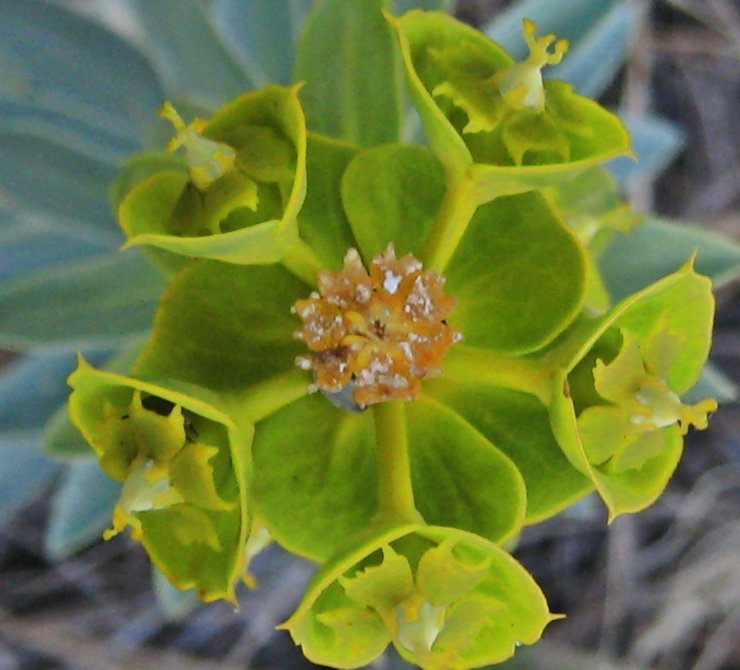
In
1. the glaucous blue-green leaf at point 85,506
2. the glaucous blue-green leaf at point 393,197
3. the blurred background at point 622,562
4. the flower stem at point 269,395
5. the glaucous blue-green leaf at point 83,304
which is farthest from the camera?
the blurred background at point 622,562

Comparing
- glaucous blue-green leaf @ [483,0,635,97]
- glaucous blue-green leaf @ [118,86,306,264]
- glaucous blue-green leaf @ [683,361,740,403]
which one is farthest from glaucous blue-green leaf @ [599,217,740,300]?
glaucous blue-green leaf @ [118,86,306,264]

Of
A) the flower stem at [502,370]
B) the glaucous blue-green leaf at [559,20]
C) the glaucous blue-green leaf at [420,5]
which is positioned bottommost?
the glaucous blue-green leaf at [559,20]

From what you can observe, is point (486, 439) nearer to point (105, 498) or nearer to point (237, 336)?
point (237, 336)

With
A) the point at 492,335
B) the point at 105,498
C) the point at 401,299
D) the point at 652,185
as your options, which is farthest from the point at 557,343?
the point at 652,185

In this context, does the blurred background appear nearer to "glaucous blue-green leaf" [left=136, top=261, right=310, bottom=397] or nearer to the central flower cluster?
"glaucous blue-green leaf" [left=136, top=261, right=310, bottom=397]

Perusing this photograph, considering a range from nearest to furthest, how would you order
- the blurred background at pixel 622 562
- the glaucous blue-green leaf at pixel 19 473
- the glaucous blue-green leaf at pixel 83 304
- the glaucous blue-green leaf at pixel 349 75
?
1. the glaucous blue-green leaf at pixel 349 75
2. the glaucous blue-green leaf at pixel 83 304
3. the glaucous blue-green leaf at pixel 19 473
4. the blurred background at pixel 622 562

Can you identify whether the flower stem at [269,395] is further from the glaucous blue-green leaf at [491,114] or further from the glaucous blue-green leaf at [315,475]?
the glaucous blue-green leaf at [491,114]

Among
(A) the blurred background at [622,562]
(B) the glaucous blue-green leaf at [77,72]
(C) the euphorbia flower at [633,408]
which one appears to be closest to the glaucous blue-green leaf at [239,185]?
(C) the euphorbia flower at [633,408]
